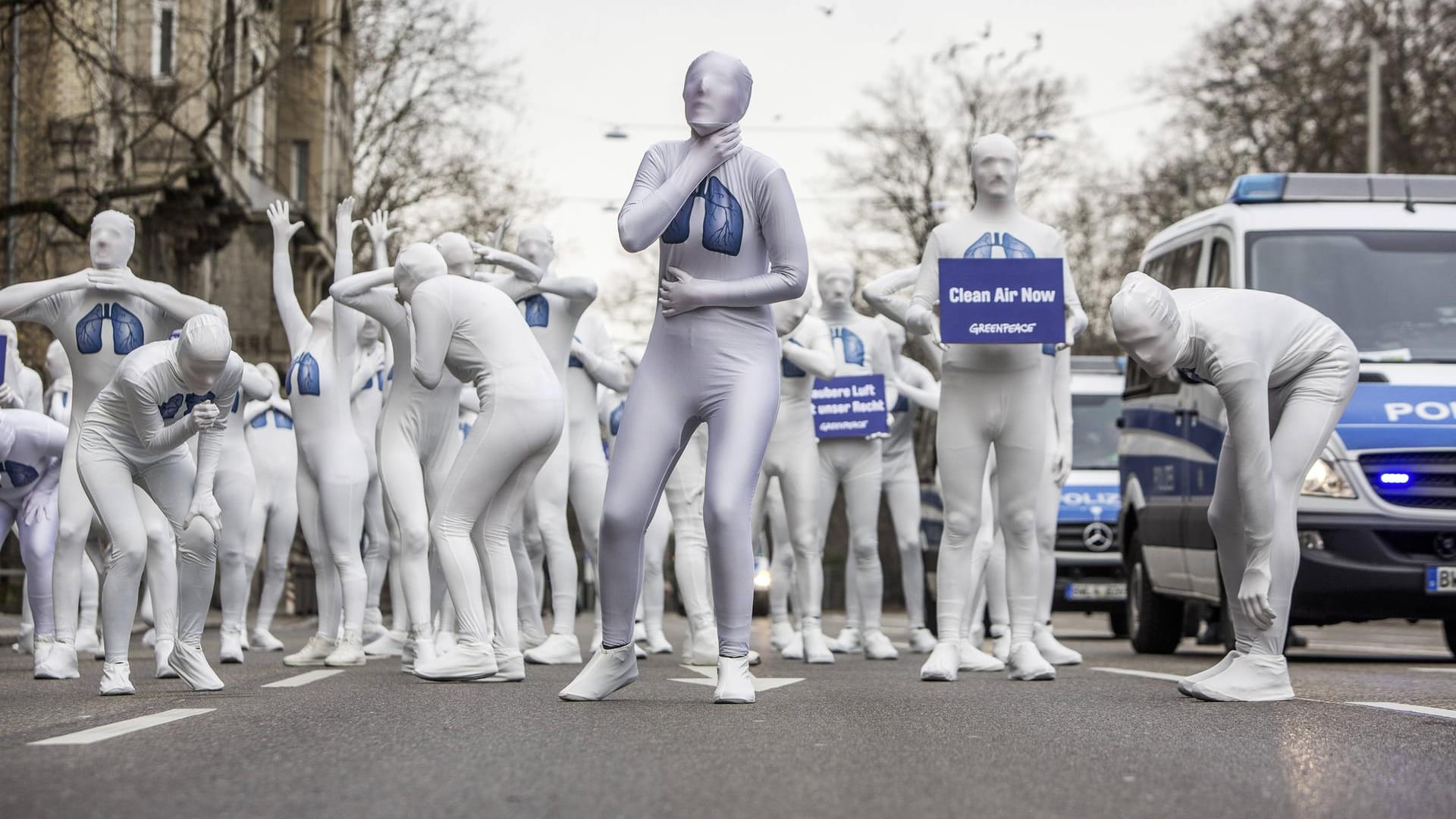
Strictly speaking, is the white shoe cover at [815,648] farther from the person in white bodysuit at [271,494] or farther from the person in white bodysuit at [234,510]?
the person in white bodysuit at [271,494]

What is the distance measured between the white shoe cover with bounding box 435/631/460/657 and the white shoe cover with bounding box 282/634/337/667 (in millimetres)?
1044

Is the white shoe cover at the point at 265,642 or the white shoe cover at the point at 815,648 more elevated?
the white shoe cover at the point at 815,648

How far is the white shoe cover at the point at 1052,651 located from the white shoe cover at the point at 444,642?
3.46 metres

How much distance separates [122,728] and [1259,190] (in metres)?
Result: 9.05

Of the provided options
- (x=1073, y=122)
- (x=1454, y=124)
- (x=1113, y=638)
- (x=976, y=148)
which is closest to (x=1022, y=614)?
(x=976, y=148)

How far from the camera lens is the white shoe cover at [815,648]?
42.8 feet

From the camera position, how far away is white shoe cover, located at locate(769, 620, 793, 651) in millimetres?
14273

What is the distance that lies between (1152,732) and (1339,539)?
5728mm

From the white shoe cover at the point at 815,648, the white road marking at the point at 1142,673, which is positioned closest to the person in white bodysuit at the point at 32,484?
the white shoe cover at the point at 815,648

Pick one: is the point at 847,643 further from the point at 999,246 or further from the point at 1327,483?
the point at 999,246

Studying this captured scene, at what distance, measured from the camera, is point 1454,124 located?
38281 mm

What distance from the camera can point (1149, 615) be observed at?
1571cm

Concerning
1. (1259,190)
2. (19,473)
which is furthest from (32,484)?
(1259,190)

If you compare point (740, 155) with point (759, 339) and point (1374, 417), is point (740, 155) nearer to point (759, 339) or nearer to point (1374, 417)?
point (759, 339)
